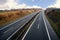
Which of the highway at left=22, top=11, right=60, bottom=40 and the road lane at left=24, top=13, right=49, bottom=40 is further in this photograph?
the highway at left=22, top=11, right=60, bottom=40

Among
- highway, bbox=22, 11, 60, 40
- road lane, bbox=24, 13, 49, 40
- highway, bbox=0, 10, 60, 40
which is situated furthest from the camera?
highway, bbox=0, 10, 60, 40

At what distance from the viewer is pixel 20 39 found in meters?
20.6

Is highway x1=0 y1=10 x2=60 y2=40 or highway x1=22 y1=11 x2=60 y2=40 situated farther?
highway x1=0 y1=10 x2=60 y2=40

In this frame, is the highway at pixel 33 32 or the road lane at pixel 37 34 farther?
the highway at pixel 33 32

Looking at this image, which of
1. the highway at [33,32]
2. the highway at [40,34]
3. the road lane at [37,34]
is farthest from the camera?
the highway at [33,32]

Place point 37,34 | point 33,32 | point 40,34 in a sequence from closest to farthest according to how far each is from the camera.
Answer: point 40,34
point 37,34
point 33,32

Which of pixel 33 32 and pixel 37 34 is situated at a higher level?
pixel 37 34

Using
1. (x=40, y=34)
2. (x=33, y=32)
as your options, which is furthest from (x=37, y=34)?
(x=33, y=32)

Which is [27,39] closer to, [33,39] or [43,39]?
[33,39]

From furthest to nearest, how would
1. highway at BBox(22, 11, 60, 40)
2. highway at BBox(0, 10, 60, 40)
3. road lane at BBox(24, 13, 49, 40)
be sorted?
highway at BBox(0, 10, 60, 40)
highway at BBox(22, 11, 60, 40)
road lane at BBox(24, 13, 49, 40)

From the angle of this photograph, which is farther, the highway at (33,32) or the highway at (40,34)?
the highway at (33,32)

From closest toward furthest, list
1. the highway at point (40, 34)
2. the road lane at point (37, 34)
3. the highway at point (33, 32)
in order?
the road lane at point (37, 34), the highway at point (40, 34), the highway at point (33, 32)

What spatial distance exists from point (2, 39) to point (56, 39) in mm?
7616

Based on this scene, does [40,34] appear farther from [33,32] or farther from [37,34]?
[33,32]
